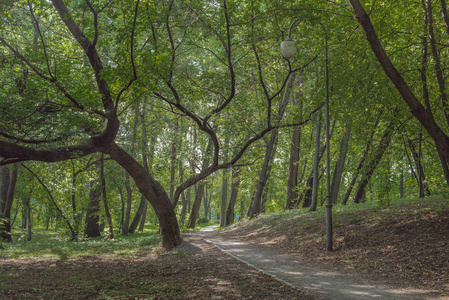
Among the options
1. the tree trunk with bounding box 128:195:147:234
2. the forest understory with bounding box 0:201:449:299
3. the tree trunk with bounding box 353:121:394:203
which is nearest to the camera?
the forest understory with bounding box 0:201:449:299

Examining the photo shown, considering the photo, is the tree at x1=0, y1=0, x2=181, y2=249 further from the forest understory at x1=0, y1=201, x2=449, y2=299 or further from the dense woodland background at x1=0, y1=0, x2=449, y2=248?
the forest understory at x1=0, y1=201, x2=449, y2=299

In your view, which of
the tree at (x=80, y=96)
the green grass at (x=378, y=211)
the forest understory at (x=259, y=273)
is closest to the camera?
the forest understory at (x=259, y=273)

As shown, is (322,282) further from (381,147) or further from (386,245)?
(381,147)

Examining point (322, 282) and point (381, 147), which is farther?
point (381, 147)

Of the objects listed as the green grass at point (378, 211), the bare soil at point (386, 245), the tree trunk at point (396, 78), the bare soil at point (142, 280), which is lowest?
the bare soil at point (142, 280)

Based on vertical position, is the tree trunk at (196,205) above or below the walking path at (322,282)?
above

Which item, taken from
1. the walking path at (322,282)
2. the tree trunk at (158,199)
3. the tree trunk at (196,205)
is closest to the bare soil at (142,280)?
the walking path at (322,282)

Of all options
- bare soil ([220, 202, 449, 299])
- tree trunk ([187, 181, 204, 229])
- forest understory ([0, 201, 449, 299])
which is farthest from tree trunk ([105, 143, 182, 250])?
tree trunk ([187, 181, 204, 229])

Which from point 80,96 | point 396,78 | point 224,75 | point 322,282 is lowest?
point 322,282

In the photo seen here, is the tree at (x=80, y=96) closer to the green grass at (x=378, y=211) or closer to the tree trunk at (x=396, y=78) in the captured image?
the tree trunk at (x=396, y=78)

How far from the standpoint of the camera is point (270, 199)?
36156 mm

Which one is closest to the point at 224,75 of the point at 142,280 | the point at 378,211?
the point at 378,211

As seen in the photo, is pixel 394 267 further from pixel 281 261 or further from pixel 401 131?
pixel 401 131

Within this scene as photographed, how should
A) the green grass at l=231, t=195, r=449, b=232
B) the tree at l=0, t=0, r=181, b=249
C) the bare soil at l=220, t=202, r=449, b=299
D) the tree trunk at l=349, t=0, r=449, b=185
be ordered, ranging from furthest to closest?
the green grass at l=231, t=195, r=449, b=232 → the tree at l=0, t=0, r=181, b=249 → the tree trunk at l=349, t=0, r=449, b=185 → the bare soil at l=220, t=202, r=449, b=299
